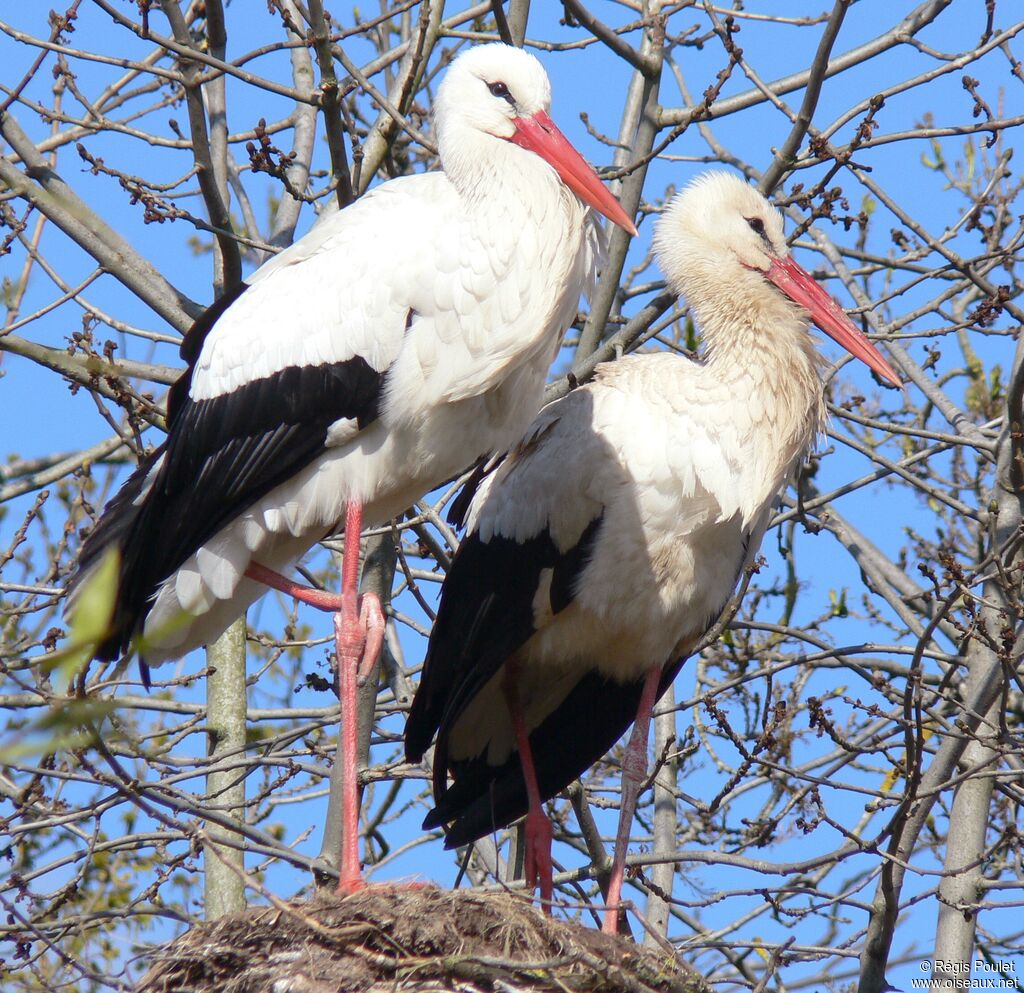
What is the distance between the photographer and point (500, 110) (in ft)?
17.7

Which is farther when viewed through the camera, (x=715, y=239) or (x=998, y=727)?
(x=715, y=239)

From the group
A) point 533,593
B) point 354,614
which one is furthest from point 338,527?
point 533,593

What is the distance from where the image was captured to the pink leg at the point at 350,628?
5.02m

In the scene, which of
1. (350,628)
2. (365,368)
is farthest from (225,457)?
(350,628)

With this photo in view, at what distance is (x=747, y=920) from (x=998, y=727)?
4.72 ft

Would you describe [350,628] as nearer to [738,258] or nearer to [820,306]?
[738,258]

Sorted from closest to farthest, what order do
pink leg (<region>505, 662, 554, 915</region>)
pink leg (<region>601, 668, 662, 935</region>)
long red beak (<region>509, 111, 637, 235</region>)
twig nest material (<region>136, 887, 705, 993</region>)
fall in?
twig nest material (<region>136, 887, 705, 993</region>) → long red beak (<region>509, 111, 637, 235</region>) → pink leg (<region>601, 668, 662, 935</region>) → pink leg (<region>505, 662, 554, 915</region>)

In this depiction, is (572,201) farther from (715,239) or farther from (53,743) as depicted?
(53,743)

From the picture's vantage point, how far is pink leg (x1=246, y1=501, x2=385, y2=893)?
16.5 ft

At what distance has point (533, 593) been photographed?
562 centimetres

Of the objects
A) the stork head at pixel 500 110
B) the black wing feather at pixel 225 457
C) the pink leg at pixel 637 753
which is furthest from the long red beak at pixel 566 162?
the pink leg at pixel 637 753

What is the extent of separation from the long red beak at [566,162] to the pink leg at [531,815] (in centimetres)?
184

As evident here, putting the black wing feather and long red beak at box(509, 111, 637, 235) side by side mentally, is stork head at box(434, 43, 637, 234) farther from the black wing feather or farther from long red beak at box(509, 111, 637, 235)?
the black wing feather

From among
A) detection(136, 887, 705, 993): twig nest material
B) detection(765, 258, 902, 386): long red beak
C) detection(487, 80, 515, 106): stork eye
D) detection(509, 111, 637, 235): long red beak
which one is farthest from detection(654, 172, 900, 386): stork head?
detection(136, 887, 705, 993): twig nest material
